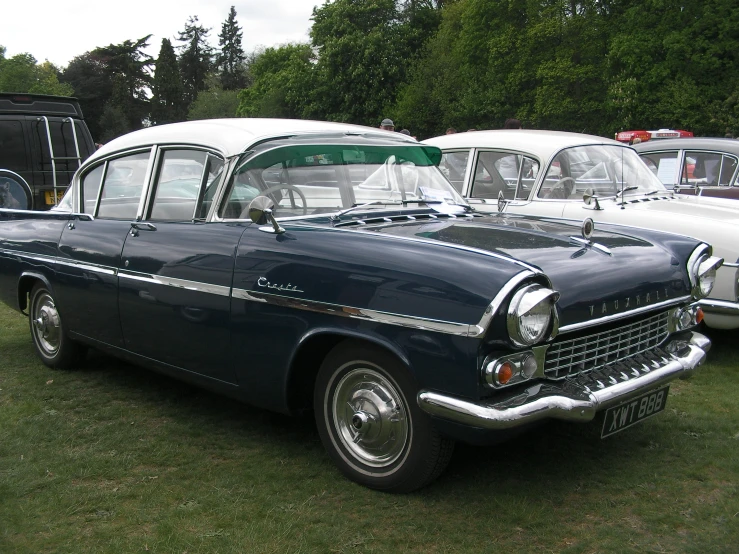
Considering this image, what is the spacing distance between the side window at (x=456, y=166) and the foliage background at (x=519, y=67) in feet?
75.8

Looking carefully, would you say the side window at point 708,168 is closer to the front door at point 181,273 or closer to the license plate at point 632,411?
the license plate at point 632,411

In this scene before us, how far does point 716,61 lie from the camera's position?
28172mm

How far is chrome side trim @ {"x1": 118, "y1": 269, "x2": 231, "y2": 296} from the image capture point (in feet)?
12.7

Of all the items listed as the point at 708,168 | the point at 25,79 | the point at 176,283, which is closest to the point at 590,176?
the point at 708,168

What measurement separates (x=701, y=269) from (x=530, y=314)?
62.6 inches

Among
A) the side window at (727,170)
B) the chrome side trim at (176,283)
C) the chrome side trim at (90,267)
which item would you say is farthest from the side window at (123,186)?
the side window at (727,170)

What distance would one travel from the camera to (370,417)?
3402 mm

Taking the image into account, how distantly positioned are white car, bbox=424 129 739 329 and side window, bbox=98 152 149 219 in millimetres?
2799

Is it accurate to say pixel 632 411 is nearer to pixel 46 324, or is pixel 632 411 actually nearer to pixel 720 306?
pixel 720 306

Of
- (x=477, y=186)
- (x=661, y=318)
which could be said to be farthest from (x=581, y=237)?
(x=477, y=186)

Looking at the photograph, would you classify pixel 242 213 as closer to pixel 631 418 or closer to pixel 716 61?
pixel 631 418

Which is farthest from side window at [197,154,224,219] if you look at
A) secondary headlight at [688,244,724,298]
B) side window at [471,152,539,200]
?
side window at [471,152,539,200]

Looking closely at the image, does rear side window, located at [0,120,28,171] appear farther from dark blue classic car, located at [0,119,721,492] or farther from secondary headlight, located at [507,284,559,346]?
secondary headlight, located at [507,284,559,346]

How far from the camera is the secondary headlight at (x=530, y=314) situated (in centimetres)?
296
